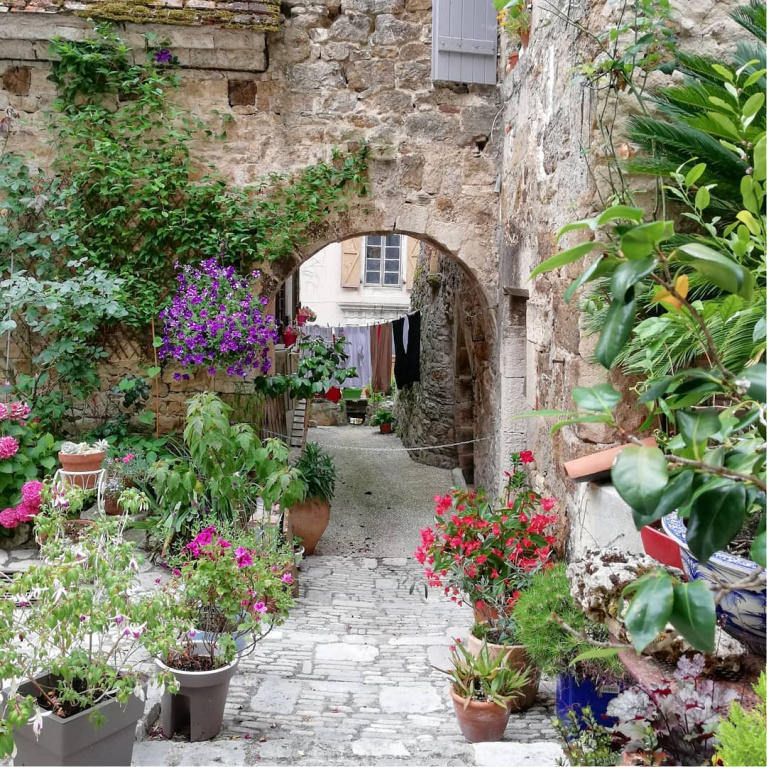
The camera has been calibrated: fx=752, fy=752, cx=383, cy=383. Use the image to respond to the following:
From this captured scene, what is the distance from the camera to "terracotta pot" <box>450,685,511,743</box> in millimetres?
2906

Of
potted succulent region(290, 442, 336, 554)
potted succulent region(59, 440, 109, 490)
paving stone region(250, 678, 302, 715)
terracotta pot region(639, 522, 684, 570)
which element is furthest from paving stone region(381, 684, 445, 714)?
potted succulent region(59, 440, 109, 490)

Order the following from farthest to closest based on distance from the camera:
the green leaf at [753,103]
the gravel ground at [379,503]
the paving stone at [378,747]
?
the gravel ground at [379,503], the paving stone at [378,747], the green leaf at [753,103]

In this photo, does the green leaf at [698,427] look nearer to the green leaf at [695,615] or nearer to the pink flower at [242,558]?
the green leaf at [695,615]

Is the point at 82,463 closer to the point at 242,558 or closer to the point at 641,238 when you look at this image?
the point at 242,558

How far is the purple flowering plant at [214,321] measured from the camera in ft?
16.6

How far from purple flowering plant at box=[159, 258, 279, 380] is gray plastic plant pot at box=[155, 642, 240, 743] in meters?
2.59

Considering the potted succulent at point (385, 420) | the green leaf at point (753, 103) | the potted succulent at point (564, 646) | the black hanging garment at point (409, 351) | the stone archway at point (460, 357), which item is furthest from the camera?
the potted succulent at point (385, 420)

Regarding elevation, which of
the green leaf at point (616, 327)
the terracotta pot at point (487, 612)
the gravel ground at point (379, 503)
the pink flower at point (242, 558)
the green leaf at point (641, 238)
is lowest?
the gravel ground at point (379, 503)

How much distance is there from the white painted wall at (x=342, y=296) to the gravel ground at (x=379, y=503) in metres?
7.03

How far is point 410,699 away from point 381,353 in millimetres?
8838

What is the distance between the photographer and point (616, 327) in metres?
1.03

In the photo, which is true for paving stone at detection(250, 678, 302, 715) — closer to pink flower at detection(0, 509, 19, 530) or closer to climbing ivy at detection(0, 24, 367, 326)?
pink flower at detection(0, 509, 19, 530)

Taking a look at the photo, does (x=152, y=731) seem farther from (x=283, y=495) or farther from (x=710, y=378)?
(x=710, y=378)

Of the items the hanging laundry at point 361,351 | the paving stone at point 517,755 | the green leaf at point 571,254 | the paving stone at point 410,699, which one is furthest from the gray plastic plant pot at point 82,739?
the hanging laundry at point 361,351
